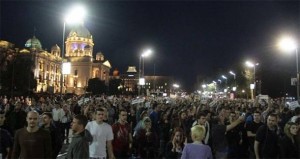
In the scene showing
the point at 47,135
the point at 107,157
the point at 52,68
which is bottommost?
the point at 107,157

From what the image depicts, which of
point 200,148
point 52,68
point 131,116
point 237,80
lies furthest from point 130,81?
point 200,148

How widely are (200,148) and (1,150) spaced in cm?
446

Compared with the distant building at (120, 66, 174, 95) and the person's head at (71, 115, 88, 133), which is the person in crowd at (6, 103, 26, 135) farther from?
the distant building at (120, 66, 174, 95)

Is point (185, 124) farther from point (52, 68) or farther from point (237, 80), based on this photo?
point (52, 68)

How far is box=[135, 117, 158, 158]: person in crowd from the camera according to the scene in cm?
1053

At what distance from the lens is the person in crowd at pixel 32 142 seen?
681cm

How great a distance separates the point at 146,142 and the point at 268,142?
3434mm

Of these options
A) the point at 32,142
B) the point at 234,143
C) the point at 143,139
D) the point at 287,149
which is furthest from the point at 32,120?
the point at 234,143

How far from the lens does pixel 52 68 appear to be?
4695 inches

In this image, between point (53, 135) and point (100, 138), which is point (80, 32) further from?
point (100, 138)

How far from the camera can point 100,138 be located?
8016 mm

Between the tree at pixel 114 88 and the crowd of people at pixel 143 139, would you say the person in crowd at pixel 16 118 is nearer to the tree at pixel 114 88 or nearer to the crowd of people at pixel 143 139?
the crowd of people at pixel 143 139

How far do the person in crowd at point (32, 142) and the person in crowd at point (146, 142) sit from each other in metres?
3.87

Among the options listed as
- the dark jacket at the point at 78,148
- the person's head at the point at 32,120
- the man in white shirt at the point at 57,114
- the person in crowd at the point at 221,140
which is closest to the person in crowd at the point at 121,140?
the person in crowd at the point at 221,140
